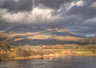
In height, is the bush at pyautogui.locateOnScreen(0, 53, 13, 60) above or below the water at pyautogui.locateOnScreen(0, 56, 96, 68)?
above

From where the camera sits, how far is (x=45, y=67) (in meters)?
55.4

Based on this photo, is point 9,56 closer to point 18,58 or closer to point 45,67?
point 18,58

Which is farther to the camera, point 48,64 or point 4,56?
point 4,56

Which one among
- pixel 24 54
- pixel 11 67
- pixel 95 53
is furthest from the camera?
pixel 95 53

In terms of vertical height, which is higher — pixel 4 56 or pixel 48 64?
pixel 4 56

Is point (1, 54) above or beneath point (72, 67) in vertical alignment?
above

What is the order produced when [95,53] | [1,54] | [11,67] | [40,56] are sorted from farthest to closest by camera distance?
[95,53]
[40,56]
[1,54]
[11,67]

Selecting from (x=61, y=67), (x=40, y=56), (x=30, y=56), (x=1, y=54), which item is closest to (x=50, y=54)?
(x=40, y=56)

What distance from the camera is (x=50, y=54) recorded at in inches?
3634

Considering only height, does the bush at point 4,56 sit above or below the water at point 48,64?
above

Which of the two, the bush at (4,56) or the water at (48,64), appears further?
the bush at (4,56)

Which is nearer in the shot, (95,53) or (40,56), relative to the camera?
(40,56)

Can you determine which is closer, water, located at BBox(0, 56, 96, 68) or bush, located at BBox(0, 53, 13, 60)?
water, located at BBox(0, 56, 96, 68)

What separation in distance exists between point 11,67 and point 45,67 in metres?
10.5
